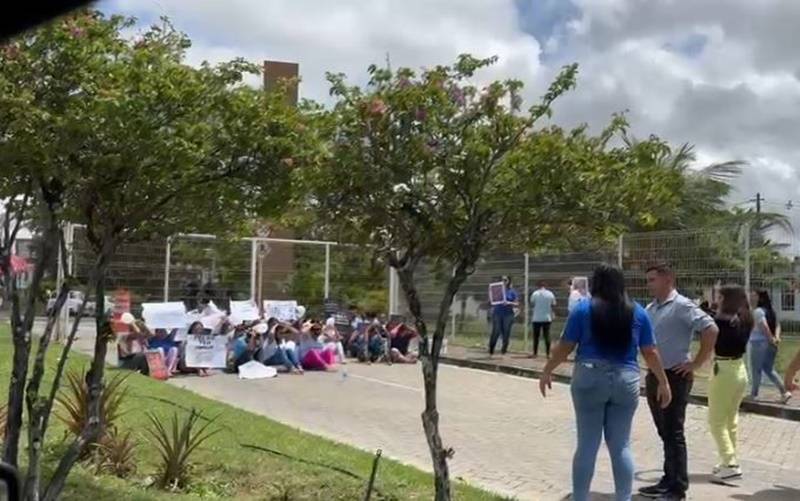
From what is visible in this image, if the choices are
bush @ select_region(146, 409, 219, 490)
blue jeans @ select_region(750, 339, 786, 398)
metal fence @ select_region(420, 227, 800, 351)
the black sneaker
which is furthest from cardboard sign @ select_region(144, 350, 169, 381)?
the black sneaker

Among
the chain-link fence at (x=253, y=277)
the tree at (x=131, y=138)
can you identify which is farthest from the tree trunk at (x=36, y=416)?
the chain-link fence at (x=253, y=277)

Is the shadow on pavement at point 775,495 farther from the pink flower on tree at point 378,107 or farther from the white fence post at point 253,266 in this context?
the white fence post at point 253,266

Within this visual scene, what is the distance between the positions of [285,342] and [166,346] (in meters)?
2.31

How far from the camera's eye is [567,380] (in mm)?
17156

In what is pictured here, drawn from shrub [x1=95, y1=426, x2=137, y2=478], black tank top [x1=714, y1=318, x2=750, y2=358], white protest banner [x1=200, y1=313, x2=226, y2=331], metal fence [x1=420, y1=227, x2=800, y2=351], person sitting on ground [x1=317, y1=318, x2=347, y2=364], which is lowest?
shrub [x1=95, y1=426, x2=137, y2=478]

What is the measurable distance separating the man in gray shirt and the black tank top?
95 cm

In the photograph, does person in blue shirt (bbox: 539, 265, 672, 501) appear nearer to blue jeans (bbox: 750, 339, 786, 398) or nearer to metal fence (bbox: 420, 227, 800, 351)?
metal fence (bbox: 420, 227, 800, 351)

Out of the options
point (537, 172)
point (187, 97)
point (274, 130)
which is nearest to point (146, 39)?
point (187, 97)

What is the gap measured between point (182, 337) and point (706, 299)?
877cm

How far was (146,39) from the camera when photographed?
5.30 m

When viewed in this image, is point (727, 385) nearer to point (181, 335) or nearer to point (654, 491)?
point (654, 491)

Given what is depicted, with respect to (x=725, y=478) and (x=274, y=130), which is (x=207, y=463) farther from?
(x=725, y=478)

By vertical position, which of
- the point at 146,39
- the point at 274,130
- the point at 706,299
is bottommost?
the point at 706,299

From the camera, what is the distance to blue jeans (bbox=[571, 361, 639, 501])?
6.32 metres
